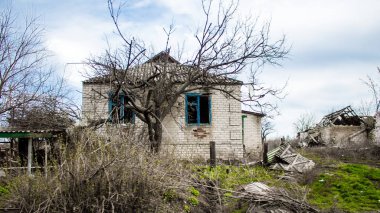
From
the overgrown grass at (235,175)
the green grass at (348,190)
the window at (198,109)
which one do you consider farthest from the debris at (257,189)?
the window at (198,109)

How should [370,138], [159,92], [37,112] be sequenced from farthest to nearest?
[370,138] → [37,112] → [159,92]

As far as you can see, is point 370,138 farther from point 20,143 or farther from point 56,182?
point 56,182

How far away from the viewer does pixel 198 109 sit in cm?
1652

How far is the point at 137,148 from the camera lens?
830 cm

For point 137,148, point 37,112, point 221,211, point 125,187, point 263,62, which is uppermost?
point 263,62

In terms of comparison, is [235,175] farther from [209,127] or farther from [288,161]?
[209,127]

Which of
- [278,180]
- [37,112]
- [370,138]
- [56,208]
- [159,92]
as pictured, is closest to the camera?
[56,208]

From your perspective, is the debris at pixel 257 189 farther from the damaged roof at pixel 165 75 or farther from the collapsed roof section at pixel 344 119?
the collapsed roof section at pixel 344 119

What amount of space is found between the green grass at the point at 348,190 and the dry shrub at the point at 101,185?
381 cm

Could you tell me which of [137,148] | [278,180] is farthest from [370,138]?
[137,148]

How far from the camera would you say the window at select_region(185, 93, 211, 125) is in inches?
650

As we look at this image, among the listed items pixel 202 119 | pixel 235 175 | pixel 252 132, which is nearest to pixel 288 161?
pixel 235 175

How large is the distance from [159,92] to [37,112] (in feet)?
19.2

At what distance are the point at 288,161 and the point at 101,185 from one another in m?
7.87
